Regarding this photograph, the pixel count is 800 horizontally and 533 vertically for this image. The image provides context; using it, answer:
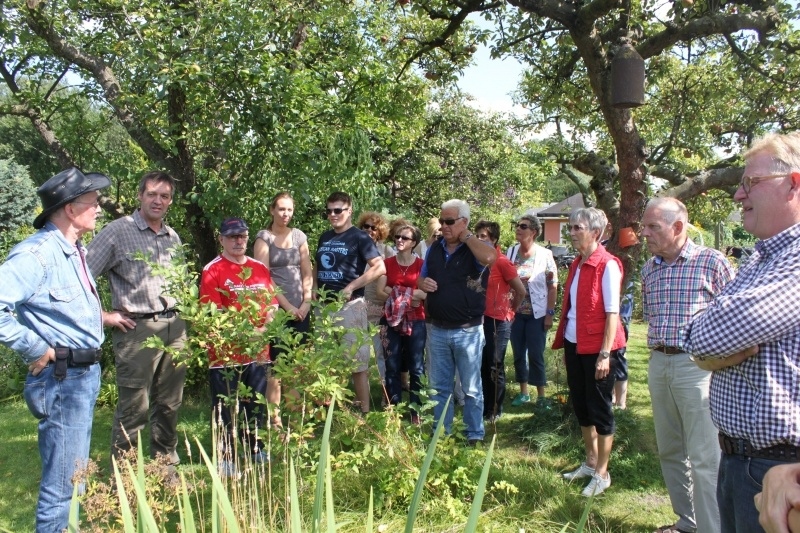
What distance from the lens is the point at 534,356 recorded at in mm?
5918

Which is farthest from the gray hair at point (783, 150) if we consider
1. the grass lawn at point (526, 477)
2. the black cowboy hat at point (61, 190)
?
the black cowboy hat at point (61, 190)

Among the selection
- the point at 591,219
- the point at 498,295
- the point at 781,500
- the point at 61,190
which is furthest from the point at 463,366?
the point at 781,500

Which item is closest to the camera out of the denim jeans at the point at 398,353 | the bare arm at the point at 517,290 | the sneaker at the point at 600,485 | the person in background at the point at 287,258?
the sneaker at the point at 600,485

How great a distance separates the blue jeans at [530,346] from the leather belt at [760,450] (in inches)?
149

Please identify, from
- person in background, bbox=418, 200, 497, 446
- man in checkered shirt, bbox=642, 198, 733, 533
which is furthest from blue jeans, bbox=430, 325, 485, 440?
man in checkered shirt, bbox=642, 198, 733, 533

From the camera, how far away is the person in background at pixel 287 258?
185 inches

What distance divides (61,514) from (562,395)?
3847 mm

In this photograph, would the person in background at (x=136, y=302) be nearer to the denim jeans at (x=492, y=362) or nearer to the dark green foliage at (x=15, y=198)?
the denim jeans at (x=492, y=362)

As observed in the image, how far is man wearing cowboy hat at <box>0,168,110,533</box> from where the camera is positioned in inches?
107

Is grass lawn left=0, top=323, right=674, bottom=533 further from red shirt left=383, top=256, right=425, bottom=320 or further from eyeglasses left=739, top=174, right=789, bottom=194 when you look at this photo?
eyeglasses left=739, top=174, right=789, bottom=194

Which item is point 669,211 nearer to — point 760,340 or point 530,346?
point 760,340

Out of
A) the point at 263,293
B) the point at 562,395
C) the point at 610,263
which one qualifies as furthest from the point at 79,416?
the point at 562,395

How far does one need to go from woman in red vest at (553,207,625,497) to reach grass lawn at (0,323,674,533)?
21 cm

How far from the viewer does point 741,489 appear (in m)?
2.00
